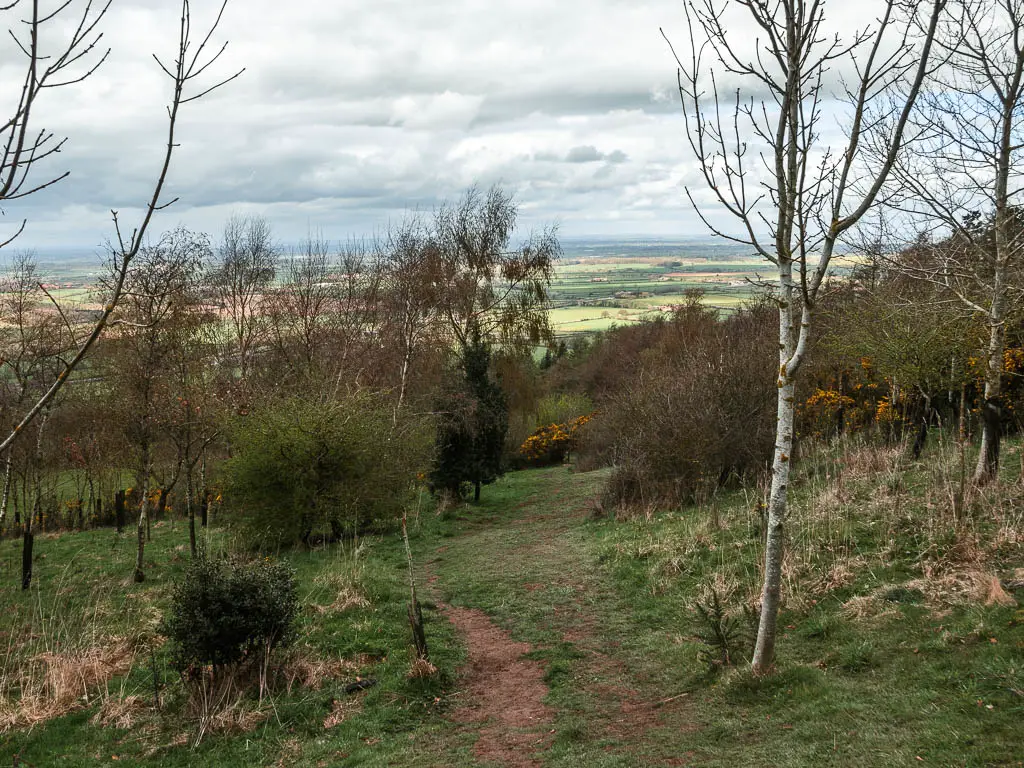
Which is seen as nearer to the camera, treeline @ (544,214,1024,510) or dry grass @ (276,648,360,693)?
dry grass @ (276,648,360,693)

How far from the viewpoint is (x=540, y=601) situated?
10.3 m

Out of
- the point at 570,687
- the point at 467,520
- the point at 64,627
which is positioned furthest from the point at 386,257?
the point at 570,687

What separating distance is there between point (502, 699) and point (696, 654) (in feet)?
6.78

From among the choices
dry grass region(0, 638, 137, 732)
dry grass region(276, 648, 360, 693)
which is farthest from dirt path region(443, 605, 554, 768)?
dry grass region(0, 638, 137, 732)

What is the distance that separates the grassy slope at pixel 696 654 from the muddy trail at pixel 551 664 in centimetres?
4

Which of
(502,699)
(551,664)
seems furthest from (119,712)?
(551,664)

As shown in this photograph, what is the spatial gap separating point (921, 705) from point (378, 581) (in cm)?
801

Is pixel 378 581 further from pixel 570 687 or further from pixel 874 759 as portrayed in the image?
pixel 874 759

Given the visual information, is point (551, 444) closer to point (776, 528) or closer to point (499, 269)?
point (499, 269)

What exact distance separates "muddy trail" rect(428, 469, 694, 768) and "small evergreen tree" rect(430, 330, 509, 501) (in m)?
6.22

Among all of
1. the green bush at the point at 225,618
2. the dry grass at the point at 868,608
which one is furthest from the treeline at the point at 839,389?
the green bush at the point at 225,618

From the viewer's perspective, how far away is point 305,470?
14789mm

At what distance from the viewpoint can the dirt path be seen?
607 cm

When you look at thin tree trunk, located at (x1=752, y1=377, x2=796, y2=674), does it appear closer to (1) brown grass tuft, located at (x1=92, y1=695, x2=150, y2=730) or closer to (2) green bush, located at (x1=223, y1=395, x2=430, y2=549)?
(1) brown grass tuft, located at (x1=92, y1=695, x2=150, y2=730)
